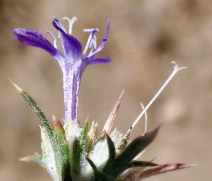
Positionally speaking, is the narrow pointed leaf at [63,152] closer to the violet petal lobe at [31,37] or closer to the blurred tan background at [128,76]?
the violet petal lobe at [31,37]

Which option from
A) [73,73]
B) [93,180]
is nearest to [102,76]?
[73,73]

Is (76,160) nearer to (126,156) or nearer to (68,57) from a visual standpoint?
(126,156)

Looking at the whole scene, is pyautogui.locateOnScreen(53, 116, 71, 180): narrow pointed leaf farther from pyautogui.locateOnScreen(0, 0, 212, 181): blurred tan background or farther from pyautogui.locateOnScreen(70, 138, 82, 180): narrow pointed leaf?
pyautogui.locateOnScreen(0, 0, 212, 181): blurred tan background

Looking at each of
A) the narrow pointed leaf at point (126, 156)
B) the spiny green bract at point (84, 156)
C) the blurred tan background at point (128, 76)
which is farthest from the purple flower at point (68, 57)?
the blurred tan background at point (128, 76)

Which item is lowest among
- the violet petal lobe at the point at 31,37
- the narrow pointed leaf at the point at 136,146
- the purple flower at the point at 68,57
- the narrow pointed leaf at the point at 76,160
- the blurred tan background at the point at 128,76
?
the narrow pointed leaf at the point at 136,146

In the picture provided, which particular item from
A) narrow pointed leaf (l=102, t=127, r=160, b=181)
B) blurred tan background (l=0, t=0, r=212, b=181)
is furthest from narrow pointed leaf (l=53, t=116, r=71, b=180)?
blurred tan background (l=0, t=0, r=212, b=181)

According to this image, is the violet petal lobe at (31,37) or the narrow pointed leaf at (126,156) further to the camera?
the violet petal lobe at (31,37)
